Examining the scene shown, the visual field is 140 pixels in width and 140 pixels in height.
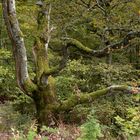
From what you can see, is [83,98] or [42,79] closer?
[83,98]

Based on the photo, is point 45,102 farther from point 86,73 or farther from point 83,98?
point 86,73

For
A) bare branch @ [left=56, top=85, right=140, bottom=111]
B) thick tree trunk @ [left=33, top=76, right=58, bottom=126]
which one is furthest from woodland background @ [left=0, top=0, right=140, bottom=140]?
thick tree trunk @ [left=33, top=76, right=58, bottom=126]

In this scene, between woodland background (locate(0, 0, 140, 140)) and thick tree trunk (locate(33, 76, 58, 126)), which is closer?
thick tree trunk (locate(33, 76, 58, 126))

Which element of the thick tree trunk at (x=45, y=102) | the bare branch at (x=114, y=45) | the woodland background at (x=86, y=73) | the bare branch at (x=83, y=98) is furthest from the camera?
the woodland background at (x=86, y=73)

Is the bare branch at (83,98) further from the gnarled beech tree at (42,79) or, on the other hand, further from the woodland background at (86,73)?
the woodland background at (86,73)

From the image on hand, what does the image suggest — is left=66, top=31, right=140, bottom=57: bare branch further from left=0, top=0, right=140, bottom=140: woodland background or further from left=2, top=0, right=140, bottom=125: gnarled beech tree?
left=0, top=0, right=140, bottom=140: woodland background

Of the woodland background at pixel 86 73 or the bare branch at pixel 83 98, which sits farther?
the woodland background at pixel 86 73

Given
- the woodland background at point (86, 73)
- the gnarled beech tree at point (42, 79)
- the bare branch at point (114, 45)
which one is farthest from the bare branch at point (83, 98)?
the bare branch at point (114, 45)

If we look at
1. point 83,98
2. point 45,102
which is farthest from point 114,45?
point 45,102

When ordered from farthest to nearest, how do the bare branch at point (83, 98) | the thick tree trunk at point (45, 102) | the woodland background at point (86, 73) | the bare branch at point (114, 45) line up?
the woodland background at point (86, 73) < the thick tree trunk at point (45, 102) < the bare branch at point (83, 98) < the bare branch at point (114, 45)

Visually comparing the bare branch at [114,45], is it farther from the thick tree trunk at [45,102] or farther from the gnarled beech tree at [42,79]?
the thick tree trunk at [45,102]

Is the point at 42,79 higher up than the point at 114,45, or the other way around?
the point at 114,45

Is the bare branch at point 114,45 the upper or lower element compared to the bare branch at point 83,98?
upper

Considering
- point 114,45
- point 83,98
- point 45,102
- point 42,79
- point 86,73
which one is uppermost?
point 114,45
